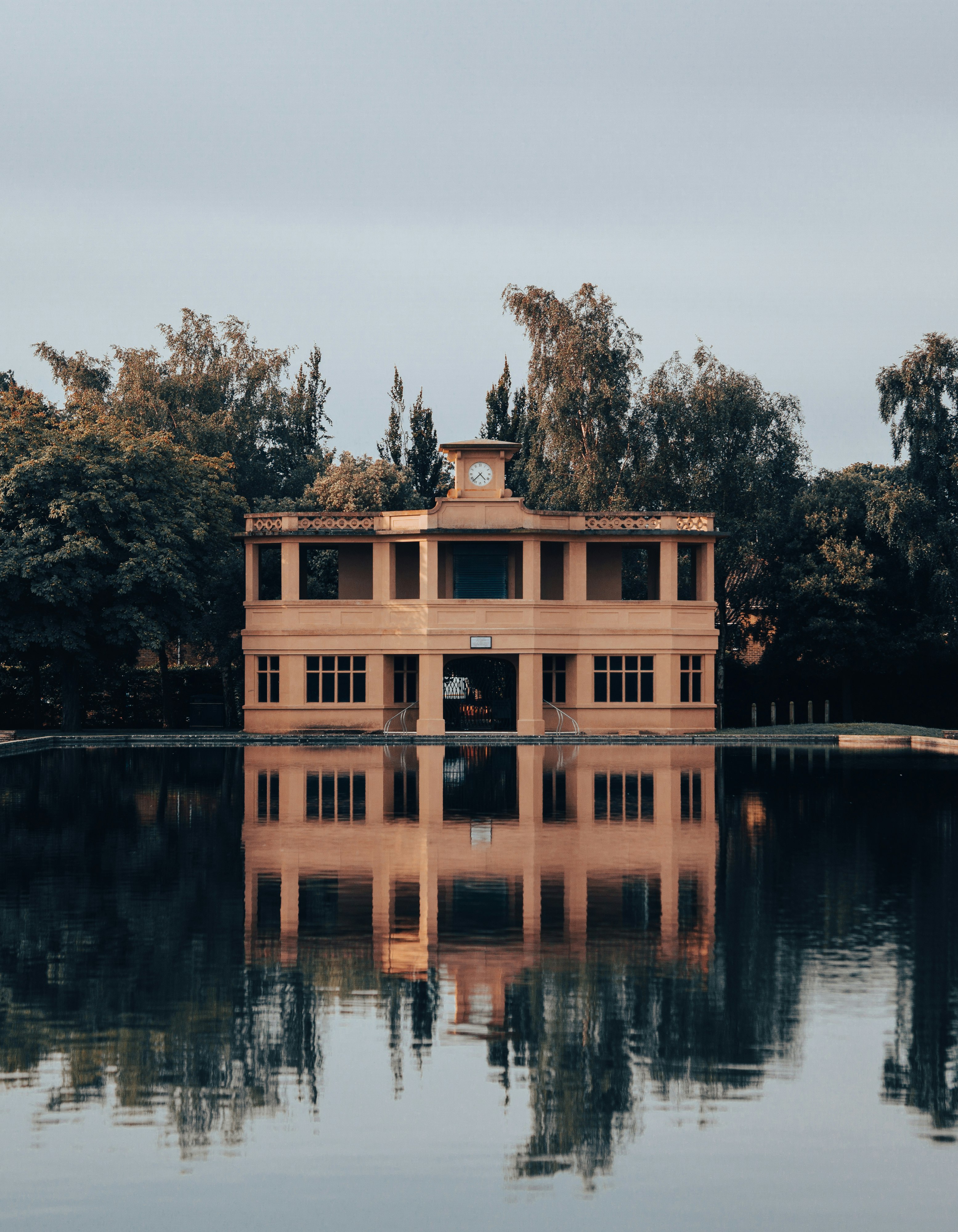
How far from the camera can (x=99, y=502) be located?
51562 millimetres

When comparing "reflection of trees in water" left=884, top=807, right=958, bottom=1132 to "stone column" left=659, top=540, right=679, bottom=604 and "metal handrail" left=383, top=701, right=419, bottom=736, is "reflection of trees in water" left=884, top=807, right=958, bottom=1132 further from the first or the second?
"metal handrail" left=383, top=701, right=419, bottom=736

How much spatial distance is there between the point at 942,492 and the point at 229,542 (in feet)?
91.7

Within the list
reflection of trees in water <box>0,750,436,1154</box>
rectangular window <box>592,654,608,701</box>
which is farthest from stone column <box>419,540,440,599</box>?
reflection of trees in water <box>0,750,436,1154</box>

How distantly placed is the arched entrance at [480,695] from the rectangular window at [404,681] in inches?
48.3

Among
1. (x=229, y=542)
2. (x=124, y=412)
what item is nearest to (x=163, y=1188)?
(x=229, y=542)

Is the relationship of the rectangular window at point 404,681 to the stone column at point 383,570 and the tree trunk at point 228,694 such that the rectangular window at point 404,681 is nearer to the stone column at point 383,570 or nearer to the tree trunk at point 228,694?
the stone column at point 383,570

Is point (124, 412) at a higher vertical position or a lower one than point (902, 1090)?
higher

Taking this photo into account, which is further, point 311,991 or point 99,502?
point 99,502

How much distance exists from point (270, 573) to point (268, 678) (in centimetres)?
683

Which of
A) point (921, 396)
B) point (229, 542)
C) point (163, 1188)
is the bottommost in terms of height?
point (163, 1188)

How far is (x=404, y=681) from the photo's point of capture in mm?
57406

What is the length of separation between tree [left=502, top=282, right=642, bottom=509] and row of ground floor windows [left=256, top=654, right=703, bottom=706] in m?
8.62

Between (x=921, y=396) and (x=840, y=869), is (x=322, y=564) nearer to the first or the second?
(x=921, y=396)

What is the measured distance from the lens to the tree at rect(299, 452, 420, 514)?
209 feet
